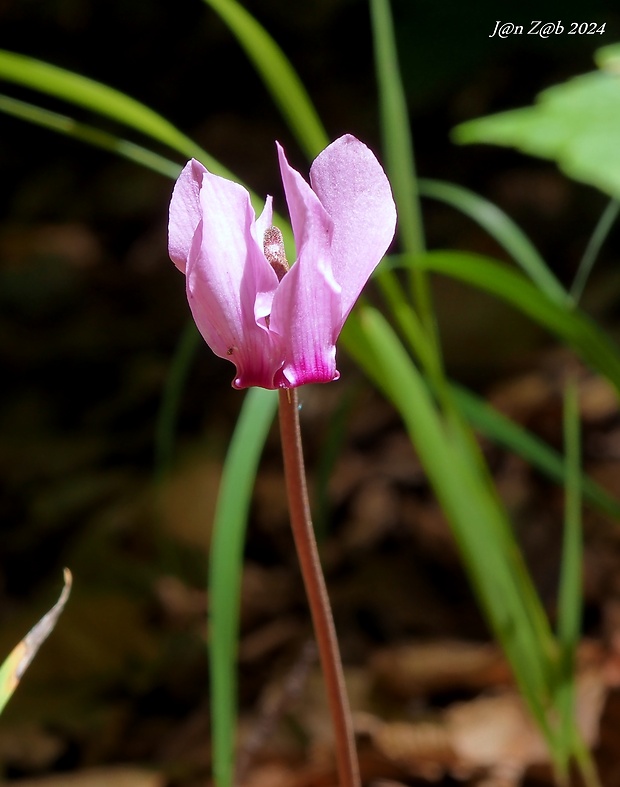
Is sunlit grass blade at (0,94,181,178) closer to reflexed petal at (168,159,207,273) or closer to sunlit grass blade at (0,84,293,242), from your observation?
sunlit grass blade at (0,84,293,242)

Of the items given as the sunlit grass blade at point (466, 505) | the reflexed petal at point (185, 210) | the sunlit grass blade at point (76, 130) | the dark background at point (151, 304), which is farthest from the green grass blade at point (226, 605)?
the dark background at point (151, 304)

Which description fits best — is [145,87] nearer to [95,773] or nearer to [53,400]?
[53,400]

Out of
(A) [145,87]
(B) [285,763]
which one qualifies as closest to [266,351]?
(B) [285,763]

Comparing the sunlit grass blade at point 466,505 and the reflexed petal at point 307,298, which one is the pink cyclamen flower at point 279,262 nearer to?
the reflexed petal at point 307,298

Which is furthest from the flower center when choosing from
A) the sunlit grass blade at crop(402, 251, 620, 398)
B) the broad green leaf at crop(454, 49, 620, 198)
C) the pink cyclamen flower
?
the broad green leaf at crop(454, 49, 620, 198)

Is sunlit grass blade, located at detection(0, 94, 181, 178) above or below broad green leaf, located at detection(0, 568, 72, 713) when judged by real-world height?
above

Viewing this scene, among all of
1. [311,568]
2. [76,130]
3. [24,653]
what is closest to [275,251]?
[311,568]
